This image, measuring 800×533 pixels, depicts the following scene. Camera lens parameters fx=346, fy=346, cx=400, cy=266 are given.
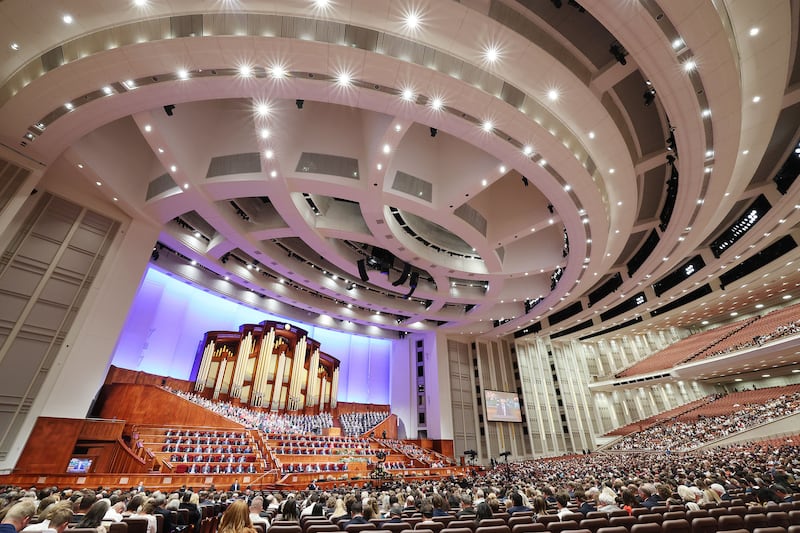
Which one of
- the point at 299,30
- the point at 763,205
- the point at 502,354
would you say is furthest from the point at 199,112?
the point at 502,354

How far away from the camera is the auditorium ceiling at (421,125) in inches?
241

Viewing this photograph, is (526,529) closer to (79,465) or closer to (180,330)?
(79,465)

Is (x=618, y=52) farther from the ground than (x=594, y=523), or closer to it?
farther from the ground

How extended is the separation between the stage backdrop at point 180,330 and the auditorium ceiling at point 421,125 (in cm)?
181

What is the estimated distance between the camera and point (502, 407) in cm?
2234

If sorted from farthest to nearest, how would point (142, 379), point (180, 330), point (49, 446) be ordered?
point (180, 330) → point (142, 379) → point (49, 446)

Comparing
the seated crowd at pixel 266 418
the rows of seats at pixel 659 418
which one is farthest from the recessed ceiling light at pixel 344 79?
the rows of seats at pixel 659 418

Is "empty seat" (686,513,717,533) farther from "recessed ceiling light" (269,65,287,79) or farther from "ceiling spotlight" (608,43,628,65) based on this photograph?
"recessed ceiling light" (269,65,287,79)

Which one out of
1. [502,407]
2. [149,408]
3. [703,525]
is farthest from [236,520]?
[502,407]

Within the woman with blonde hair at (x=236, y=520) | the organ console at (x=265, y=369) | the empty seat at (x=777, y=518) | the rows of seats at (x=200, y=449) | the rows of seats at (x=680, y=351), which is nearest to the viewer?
the woman with blonde hair at (x=236, y=520)

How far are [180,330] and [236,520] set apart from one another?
17.7 metres

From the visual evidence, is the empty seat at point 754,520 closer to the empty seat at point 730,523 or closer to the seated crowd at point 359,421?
the empty seat at point 730,523

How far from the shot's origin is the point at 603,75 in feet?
24.8

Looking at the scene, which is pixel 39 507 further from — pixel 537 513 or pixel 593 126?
pixel 593 126
